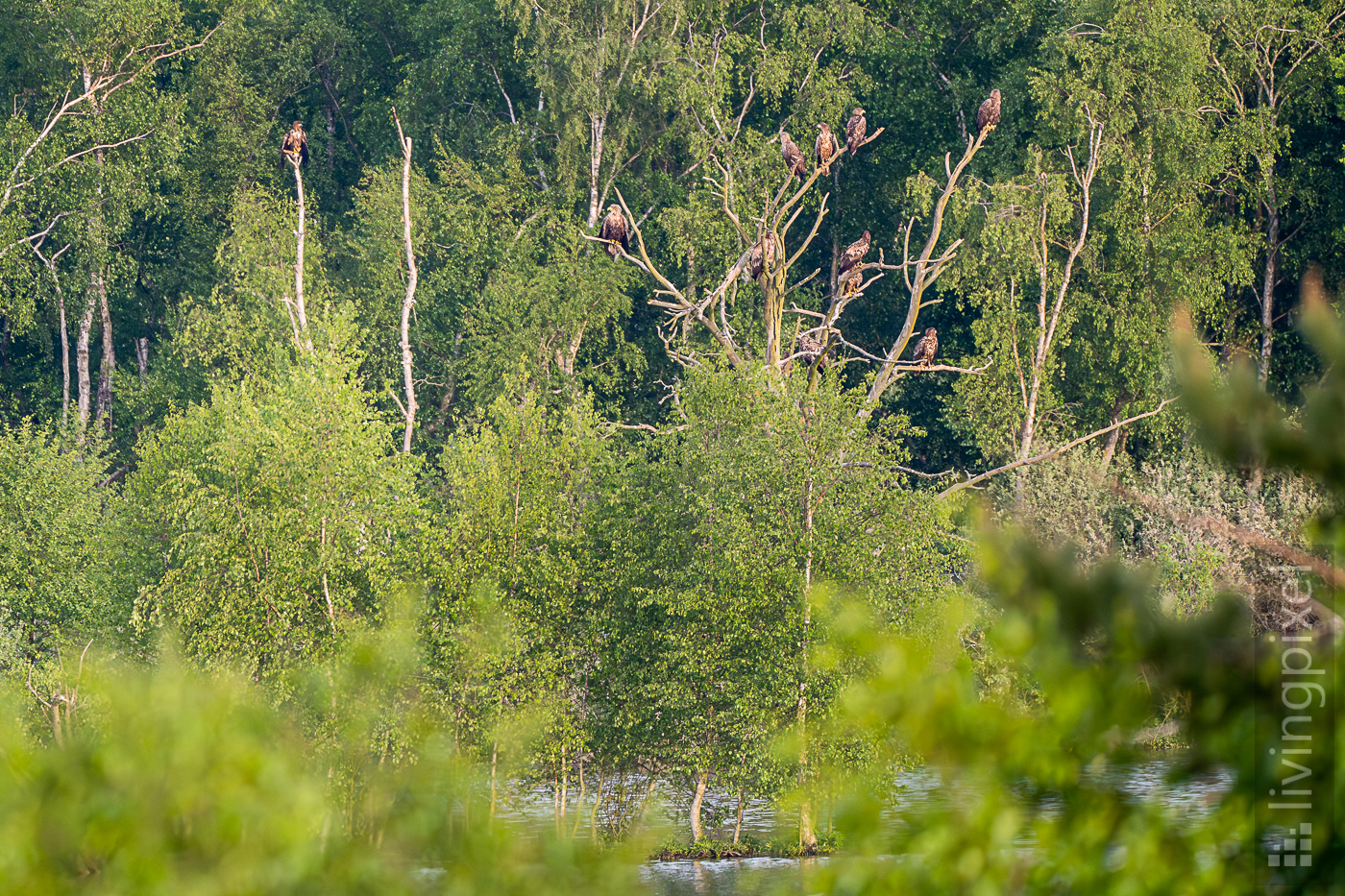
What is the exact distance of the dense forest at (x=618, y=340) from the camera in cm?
2245

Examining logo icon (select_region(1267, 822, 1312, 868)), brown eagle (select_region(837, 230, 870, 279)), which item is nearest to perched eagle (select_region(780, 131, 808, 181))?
brown eagle (select_region(837, 230, 870, 279))

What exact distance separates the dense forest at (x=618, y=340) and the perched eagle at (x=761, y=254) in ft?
0.58

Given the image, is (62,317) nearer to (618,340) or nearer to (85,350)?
(85,350)

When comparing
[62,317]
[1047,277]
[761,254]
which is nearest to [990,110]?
[761,254]

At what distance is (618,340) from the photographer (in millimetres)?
37281

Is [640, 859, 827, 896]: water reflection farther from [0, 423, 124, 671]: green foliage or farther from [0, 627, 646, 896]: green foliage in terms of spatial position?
[0, 627, 646, 896]: green foliage

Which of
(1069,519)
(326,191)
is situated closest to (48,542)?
(326,191)

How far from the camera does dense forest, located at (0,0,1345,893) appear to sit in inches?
884

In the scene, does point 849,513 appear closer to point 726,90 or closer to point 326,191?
point 726,90

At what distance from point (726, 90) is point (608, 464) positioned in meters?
14.1

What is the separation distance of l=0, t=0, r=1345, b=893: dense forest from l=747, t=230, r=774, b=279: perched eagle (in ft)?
0.58

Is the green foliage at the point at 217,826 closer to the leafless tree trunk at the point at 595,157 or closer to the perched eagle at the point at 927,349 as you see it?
the perched eagle at the point at 927,349

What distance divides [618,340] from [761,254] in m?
9.26

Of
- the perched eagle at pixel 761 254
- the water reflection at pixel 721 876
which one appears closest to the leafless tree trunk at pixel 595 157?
the perched eagle at pixel 761 254
